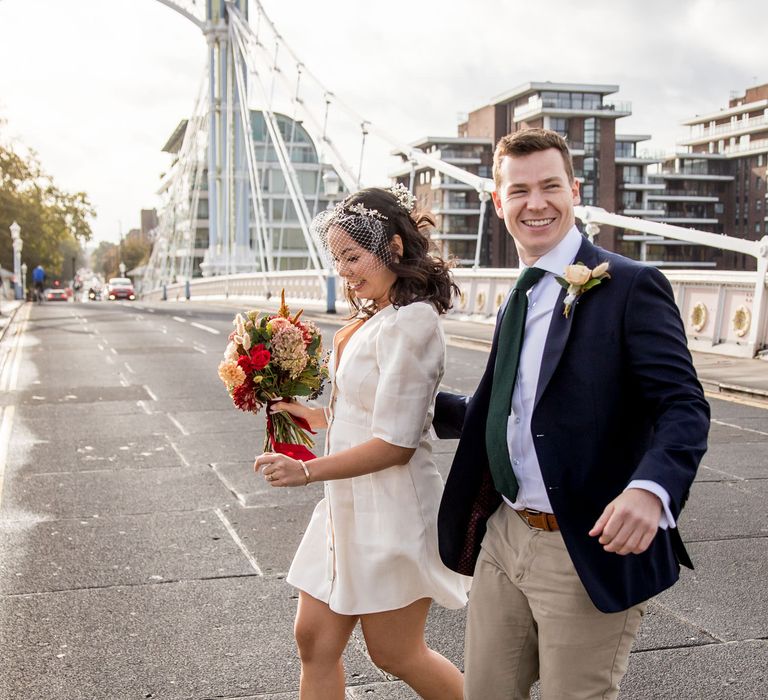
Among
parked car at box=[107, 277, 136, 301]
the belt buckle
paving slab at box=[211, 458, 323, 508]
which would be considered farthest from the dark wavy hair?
parked car at box=[107, 277, 136, 301]

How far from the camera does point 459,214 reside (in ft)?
307

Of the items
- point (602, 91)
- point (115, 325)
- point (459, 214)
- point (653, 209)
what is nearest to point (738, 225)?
point (653, 209)

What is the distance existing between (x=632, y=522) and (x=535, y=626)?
55 cm

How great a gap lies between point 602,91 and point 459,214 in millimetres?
16484

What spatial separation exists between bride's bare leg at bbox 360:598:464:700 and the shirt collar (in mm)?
1048

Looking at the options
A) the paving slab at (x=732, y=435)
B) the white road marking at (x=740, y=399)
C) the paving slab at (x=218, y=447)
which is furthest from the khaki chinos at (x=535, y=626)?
the white road marking at (x=740, y=399)

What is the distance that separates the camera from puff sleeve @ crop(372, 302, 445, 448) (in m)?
2.80

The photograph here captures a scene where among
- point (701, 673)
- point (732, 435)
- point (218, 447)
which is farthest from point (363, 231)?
point (732, 435)

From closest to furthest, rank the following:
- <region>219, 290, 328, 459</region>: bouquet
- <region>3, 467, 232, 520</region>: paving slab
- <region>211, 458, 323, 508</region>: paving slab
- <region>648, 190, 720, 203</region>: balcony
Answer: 1. <region>219, 290, 328, 459</region>: bouquet
2. <region>3, 467, 232, 520</region>: paving slab
3. <region>211, 458, 323, 508</region>: paving slab
4. <region>648, 190, 720, 203</region>: balcony

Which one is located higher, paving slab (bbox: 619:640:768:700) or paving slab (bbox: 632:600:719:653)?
paving slab (bbox: 619:640:768:700)

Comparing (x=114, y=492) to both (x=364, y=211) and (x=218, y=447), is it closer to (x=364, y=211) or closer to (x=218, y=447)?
(x=218, y=447)

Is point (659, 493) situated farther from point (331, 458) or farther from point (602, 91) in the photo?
point (602, 91)

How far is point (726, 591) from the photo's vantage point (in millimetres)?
5000

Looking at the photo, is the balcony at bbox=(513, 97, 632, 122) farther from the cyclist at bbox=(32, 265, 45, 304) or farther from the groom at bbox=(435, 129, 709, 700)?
the groom at bbox=(435, 129, 709, 700)
